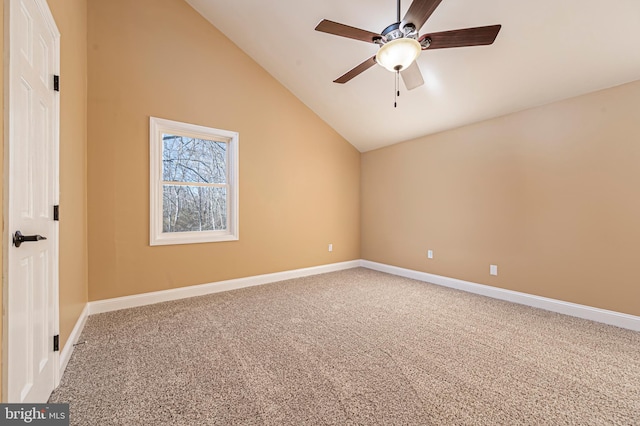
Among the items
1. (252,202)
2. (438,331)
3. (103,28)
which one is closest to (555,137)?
(438,331)

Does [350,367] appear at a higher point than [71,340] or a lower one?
lower

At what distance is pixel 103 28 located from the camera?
3.09 m

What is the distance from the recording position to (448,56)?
9.67 ft

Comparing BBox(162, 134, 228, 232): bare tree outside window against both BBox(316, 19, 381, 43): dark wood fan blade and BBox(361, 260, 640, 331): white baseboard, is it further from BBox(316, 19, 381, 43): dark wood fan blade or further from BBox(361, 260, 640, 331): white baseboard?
BBox(361, 260, 640, 331): white baseboard

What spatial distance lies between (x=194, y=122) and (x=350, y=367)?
11.1ft

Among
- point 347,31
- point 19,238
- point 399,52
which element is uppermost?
point 347,31

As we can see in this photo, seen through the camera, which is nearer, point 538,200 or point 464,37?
point 464,37

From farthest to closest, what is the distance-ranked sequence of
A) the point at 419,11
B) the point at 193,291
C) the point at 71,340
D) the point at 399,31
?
the point at 193,291
the point at 71,340
the point at 399,31
the point at 419,11

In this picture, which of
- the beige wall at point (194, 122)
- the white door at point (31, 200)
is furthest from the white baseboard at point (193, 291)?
the white door at point (31, 200)

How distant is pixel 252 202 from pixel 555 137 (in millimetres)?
3843

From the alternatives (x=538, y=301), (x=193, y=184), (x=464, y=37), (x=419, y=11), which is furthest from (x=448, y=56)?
(x=193, y=184)

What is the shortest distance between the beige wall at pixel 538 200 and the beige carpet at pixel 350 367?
1.61 ft

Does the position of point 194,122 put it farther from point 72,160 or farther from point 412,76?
point 412,76

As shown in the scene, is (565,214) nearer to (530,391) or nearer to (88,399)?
(530,391)
